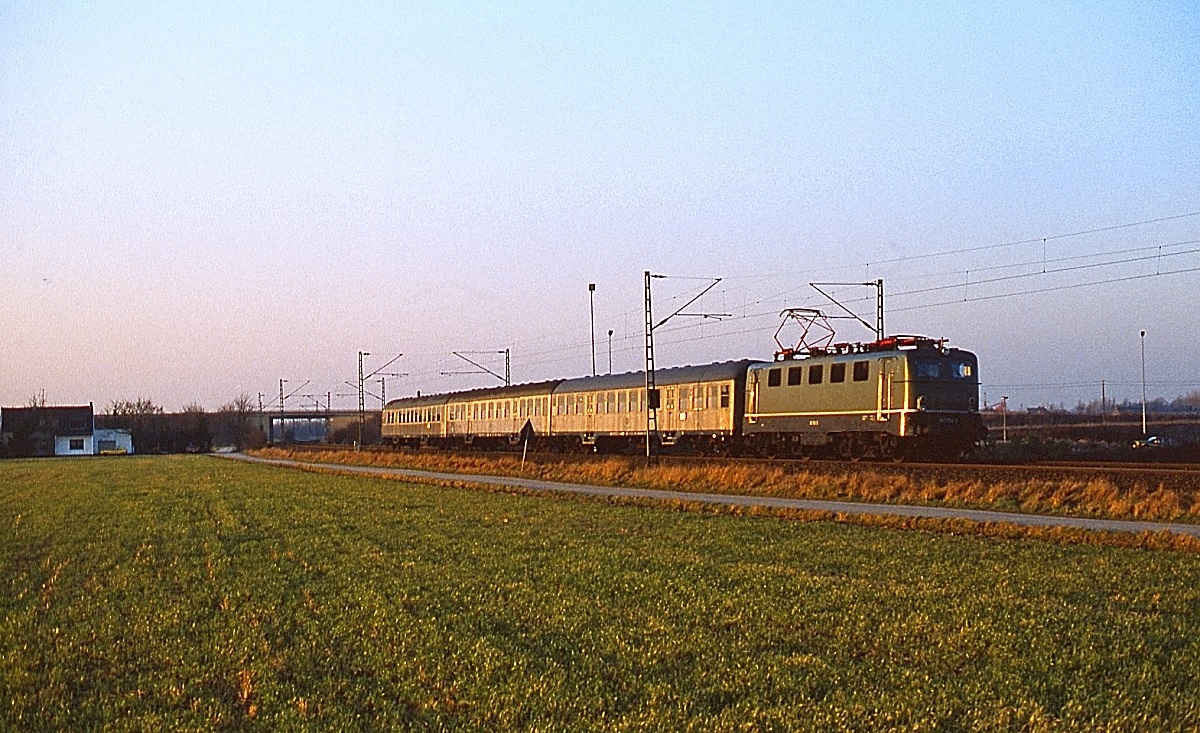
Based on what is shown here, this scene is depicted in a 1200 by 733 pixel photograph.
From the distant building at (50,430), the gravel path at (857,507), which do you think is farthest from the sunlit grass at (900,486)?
the distant building at (50,430)

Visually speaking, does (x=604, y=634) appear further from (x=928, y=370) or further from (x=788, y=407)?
(x=788, y=407)

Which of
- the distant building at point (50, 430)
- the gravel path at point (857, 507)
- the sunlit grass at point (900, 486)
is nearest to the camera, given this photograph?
the gravel path at point (857, 507)

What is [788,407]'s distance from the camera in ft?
126

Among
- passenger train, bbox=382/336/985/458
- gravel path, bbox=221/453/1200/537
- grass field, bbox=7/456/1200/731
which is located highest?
passenger train, bbox=382/336/985/458

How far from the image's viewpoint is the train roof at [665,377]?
42.7m

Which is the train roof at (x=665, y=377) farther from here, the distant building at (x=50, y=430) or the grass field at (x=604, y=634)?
the distant building at (x=50, y=430)

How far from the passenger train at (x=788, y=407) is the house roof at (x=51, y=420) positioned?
84.4 meters

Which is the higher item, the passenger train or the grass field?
the passenger train

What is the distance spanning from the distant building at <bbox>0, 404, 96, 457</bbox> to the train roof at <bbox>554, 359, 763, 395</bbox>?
264ft

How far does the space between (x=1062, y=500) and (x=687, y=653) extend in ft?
49.9

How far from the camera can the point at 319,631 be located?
426 inches

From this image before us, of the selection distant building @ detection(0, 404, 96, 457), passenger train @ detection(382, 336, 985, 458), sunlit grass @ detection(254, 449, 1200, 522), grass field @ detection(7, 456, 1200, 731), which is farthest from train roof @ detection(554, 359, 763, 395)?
distant building @ detection(0, 404, 96, 457)

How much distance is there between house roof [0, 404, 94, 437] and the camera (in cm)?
12607

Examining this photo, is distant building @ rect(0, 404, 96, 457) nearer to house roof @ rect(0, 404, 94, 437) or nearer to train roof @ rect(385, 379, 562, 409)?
house roof @ rect(0, 404, 94, 437)
